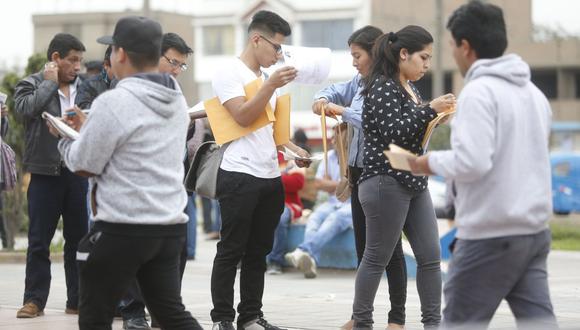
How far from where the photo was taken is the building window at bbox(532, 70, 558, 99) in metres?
71.3

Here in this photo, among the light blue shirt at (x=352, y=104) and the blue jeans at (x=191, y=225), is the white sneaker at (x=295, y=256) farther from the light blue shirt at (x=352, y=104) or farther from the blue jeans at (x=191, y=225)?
the light blue shirt at (x=352, y=104)

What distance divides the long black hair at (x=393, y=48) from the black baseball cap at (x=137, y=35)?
2.12 m

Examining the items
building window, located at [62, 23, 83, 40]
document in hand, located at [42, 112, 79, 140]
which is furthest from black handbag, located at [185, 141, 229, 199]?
building window, located at [62, 23, 83, 40]

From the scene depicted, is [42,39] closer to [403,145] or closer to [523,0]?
[523,0]

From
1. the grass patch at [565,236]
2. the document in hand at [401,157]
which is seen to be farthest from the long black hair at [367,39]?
the grass patch at [565,236]

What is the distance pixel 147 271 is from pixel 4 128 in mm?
3686

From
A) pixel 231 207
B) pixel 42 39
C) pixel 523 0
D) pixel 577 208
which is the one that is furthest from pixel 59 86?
pixel 42 39

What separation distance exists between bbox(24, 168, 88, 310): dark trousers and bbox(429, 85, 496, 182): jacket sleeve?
4254 millimetres

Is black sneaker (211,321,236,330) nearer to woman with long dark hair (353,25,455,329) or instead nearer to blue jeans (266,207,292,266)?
woman with long dark hair (353,25,455,329)

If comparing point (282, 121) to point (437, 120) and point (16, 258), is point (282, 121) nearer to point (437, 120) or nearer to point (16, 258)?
point (437, 120)

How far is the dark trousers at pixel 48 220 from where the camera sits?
843 cm

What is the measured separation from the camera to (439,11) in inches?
1356

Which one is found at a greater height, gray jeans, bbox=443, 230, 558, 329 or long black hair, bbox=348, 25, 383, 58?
long black hair, bbox=348, 25, 383, 58

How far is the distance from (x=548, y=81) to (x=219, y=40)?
838 inches
